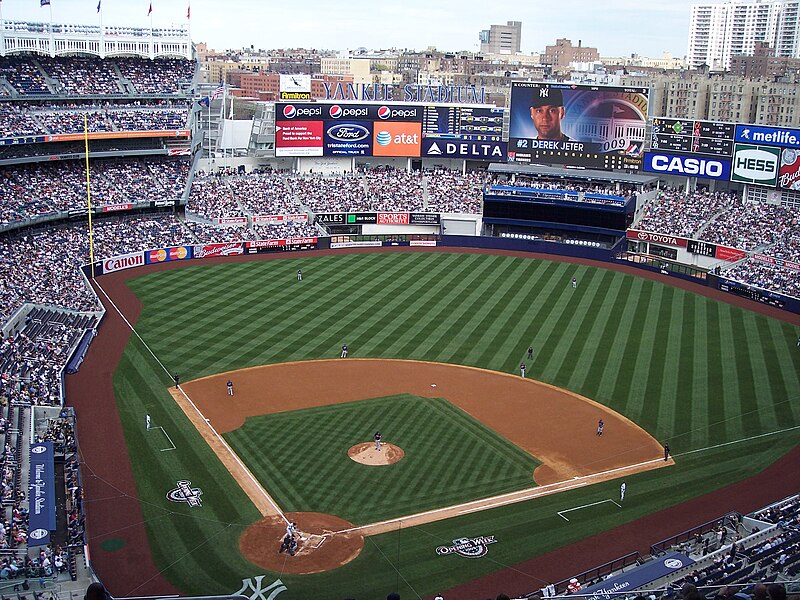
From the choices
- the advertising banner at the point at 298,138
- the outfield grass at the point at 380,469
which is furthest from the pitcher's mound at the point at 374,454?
the advertising banner at the point at 298,138

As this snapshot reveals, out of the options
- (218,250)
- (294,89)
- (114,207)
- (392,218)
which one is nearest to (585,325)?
(392,218)

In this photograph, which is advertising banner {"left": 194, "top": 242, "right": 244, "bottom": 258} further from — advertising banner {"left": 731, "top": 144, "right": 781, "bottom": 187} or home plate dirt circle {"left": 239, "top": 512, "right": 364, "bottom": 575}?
advertising banner {"left": 731, "top": 144, "right": 781, "bottom": 187}

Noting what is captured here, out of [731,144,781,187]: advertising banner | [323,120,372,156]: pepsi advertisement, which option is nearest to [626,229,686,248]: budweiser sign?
[731,144,781,187]: advertising banner

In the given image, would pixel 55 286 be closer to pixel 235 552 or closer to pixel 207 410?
pixel 207 410

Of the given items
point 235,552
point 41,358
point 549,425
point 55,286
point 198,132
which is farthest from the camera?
point 198,132

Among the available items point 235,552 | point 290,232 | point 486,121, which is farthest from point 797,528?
point 486,121

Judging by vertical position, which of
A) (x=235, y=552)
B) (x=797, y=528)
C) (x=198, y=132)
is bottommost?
(x=235, y=552)

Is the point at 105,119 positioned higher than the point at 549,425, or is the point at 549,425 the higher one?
the point at 105,119
